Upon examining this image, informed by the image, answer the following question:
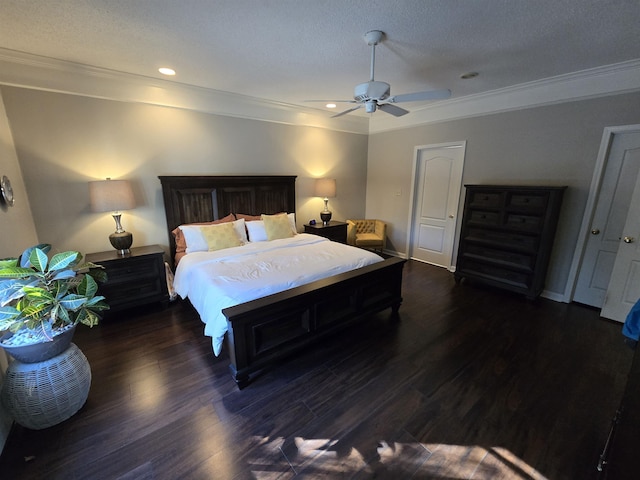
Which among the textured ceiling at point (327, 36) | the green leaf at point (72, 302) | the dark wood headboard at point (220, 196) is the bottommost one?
the green leaf at point (72, 302)

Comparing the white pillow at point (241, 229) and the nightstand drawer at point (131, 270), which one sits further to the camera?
the white pillow at point (241, 229)

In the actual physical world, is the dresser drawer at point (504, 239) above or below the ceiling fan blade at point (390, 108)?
below

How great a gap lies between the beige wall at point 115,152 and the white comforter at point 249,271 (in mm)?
1102

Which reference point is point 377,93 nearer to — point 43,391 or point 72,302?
point 72,302

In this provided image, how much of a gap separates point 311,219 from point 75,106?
332 centimetres

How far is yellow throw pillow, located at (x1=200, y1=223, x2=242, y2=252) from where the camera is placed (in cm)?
323

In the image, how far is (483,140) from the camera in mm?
3805

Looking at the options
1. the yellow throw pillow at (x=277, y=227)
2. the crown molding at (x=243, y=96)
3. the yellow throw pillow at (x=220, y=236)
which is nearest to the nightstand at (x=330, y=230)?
the yellow throw pillow at (x=277, y=227)

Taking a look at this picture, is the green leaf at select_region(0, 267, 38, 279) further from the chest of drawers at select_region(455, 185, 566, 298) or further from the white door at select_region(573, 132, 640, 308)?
the white door at select_region(573, 132, 640, 308)

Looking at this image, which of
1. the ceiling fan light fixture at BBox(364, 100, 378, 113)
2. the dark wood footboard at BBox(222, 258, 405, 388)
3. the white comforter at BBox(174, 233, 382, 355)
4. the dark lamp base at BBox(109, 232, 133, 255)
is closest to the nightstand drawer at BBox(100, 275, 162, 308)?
the white comforter at BBox(174, 233, 382, 355)

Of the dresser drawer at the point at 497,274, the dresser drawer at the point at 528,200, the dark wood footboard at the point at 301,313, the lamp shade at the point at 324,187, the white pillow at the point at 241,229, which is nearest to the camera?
the dark wood footboard at the point at 301,313

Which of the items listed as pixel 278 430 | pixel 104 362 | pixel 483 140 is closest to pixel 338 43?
pixel 483 140

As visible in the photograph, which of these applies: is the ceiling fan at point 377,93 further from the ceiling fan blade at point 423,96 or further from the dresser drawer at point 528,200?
the dresser drawer at point 528,200

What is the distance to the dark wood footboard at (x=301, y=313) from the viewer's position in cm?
197
